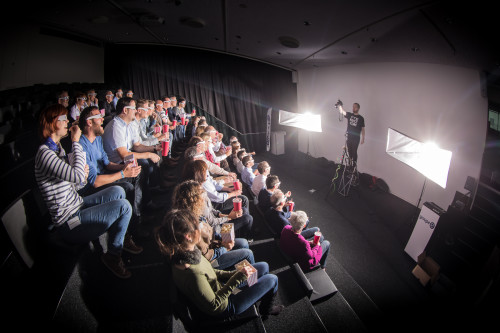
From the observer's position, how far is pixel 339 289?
2.68 m

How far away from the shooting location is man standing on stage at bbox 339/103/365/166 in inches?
207

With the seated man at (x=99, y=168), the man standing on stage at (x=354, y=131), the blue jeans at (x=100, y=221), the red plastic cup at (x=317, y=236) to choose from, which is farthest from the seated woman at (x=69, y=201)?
the man standing on stage at (x=354, y=131)

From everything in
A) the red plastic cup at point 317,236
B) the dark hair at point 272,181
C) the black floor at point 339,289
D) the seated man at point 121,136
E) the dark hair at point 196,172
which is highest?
the seated man at point 121,136

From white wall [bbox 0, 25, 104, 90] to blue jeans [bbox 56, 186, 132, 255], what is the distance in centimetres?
520

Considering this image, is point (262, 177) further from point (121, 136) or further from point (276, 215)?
point (121, 136)

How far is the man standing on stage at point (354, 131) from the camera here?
5.27 meters

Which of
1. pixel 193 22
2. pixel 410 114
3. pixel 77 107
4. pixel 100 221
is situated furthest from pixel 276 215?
pixel 77 107

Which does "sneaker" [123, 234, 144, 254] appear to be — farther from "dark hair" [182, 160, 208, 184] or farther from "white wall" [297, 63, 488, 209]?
"white wall" [297, 63, 488, 209]

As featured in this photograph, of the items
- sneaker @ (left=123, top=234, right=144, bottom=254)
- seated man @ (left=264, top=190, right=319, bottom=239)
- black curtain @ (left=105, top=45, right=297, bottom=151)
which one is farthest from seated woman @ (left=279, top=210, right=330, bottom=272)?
black curtain @ (left=105, top=45, right=297, bottom=151)

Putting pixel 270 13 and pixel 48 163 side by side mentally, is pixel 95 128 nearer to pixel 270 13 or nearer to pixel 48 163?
pixel 48 163

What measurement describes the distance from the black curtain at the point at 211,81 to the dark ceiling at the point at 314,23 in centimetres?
200

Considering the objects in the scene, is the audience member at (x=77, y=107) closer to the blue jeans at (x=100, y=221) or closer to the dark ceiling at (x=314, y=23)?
the dark ceiling at (x=314, y=23)

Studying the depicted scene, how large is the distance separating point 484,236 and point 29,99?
23.6 feet

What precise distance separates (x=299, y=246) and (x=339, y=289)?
0.86m
